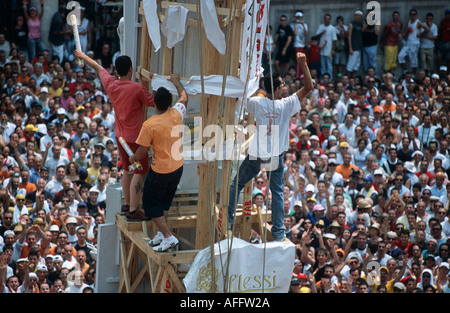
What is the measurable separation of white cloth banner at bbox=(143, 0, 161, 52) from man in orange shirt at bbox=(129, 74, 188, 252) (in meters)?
0.42

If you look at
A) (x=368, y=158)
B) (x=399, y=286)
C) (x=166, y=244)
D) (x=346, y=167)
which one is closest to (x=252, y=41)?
(x=166, y=244)

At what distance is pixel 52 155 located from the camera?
1548cm

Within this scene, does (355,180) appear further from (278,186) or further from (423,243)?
(278,186)

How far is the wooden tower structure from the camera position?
7.58 metres

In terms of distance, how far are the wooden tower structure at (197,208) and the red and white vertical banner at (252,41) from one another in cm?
10

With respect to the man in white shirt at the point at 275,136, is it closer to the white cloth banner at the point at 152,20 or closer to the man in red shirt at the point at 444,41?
the white cloth banner at the point at 152,20

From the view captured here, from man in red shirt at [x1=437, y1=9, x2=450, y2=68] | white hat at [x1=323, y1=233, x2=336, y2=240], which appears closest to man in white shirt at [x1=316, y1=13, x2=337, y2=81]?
man in red shirt at [x1=437, y1=9, x2=450, y2=68]

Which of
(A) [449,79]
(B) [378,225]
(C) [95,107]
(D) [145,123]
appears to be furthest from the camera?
(A) [449,79]

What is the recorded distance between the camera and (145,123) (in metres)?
7.68

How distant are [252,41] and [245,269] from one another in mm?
2233

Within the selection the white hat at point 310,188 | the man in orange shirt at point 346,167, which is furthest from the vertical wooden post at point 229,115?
the man in orange shirt at point 346,167

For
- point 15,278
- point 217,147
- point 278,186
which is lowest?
point 15,278

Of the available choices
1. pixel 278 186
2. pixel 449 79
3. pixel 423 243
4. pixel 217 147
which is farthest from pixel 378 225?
pixel 449 79

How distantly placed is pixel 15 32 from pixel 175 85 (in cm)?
1429
